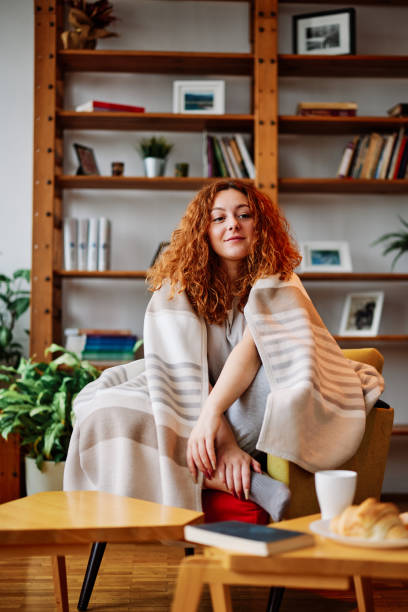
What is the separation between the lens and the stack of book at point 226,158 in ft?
10.8

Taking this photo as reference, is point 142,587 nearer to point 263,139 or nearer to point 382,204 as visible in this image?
point 263,139

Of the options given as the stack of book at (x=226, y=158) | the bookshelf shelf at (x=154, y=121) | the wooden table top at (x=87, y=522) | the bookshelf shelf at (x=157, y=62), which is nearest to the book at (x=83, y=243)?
the bookshelf shelf at (x=154, y=121)

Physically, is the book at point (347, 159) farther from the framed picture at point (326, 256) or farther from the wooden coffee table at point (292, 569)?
the wooden coffee table at point (292, 569)

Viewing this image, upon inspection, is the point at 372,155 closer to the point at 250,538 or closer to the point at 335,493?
the point at 335,493

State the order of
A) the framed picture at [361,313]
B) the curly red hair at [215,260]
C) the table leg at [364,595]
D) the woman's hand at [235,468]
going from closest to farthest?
the table leg at [364,595], the woman's hand at [235,468], the curly red hair at [215,260], the framed picture at [361,313]

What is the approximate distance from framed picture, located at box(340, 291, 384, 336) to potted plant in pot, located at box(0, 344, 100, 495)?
132 centimetres

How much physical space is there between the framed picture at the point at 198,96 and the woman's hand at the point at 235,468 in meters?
2.14

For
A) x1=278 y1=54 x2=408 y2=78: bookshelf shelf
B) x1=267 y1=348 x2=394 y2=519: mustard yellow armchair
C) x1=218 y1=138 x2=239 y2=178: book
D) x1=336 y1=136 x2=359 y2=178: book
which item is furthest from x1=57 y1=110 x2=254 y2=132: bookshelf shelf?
x1=267 y1=348 x2=394 y2=519: mustard yellow armchair

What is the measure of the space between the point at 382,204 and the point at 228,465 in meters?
2.32

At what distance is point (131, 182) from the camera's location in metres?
3.31

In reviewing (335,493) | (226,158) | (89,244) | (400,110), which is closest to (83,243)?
(89,244)

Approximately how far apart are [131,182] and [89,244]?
0.38 m

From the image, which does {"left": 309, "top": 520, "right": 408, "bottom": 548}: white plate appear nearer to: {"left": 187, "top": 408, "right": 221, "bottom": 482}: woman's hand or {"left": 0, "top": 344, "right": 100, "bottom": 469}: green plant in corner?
{"left": 187, "top": 408, "right": 221, "bottom": 482}: woman's hand

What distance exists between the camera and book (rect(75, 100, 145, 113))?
10.6ft
